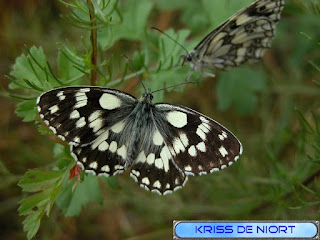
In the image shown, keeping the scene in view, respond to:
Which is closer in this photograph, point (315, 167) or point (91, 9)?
point (91, 9)

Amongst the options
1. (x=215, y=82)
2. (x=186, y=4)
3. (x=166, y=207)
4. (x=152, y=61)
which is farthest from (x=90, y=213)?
(x=186, y=4)

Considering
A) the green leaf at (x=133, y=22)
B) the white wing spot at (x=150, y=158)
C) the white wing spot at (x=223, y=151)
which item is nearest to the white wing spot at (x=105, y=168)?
the white wing spot at (x=150, y=158)

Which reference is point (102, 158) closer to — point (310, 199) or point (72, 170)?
point (72, 170)

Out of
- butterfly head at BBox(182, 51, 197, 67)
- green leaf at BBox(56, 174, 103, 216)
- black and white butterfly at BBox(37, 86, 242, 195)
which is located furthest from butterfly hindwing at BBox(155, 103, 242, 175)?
green leaf at BBox(56, 174, 103, 216)

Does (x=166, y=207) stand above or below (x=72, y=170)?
below

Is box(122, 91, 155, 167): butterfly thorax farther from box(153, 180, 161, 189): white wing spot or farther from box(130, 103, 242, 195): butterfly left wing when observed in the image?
box(153, 180, 161, 189): white wing spot

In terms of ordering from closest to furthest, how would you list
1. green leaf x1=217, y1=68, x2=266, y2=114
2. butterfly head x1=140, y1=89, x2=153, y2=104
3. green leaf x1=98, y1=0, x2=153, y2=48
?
butterfly head x1=140, y1=89, x2=153, y2=104 → green leaf x1=98, y1=0, x2=153, y2=48 → green leaf x1=217, y1=68, x2=266, y2=114
